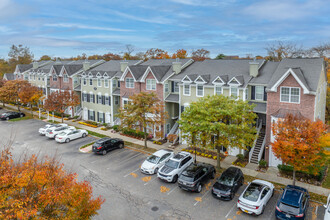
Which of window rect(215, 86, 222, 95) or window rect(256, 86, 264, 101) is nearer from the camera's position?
window rect(256, 86, 264, 101)

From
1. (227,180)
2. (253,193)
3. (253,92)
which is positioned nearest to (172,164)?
(227,180)

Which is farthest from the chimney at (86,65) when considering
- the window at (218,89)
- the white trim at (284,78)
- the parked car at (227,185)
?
the parked car at (227,185)

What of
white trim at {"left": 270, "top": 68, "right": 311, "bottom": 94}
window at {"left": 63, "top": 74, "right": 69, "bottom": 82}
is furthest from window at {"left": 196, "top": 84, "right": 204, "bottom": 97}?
window at {"left": 63, "top": 74, "right": 69, "bottom": 82}

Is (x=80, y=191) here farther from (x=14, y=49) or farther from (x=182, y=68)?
(x=14, y=49)

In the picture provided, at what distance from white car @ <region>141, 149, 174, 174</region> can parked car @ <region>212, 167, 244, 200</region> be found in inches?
256

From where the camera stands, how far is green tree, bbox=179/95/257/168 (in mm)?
21625

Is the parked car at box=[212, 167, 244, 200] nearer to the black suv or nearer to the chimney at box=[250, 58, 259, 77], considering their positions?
the black suv

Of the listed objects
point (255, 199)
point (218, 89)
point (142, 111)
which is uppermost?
point (218, 89)

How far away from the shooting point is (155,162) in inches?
944

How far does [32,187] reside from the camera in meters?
10.6

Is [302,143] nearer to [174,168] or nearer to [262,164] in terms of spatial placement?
[262,164]

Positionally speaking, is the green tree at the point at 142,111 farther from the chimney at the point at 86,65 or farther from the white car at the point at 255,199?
the chimney at the point at 86,65

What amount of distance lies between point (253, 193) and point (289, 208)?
2.47 m

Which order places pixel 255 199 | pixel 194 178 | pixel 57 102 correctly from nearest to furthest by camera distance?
pixel 255 199, pixel 194 178, pixel 57 102
